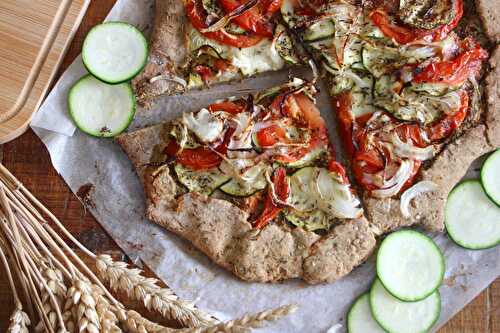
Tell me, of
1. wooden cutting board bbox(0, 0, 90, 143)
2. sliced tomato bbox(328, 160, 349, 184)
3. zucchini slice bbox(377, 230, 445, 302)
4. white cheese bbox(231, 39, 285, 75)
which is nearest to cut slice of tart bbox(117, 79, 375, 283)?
sliced tomato bbox(328, 160, 349, 184)

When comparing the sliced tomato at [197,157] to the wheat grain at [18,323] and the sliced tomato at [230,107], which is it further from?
the wheat grain at [18,323]

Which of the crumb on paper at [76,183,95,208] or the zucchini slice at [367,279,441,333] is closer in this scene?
the zucchini slice at [367,279,441,333]

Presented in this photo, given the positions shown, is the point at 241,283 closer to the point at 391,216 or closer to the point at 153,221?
the point at 153,221

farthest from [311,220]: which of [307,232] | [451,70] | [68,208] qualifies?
[68,208]

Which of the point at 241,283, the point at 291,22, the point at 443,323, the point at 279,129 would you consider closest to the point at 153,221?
the point at 241,283

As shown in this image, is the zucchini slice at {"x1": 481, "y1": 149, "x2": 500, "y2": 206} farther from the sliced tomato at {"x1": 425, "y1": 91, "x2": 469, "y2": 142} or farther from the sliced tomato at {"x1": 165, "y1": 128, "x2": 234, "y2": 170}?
the sliced tomato at {"x1": 165, "y1": 128, "x2": 234, "y2": 170}

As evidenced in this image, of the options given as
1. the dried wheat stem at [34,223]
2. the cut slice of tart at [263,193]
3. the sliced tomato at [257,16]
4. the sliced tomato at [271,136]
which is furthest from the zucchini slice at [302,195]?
the dried wheat stem at [34,223]

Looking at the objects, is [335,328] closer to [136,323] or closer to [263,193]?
[263,193]
